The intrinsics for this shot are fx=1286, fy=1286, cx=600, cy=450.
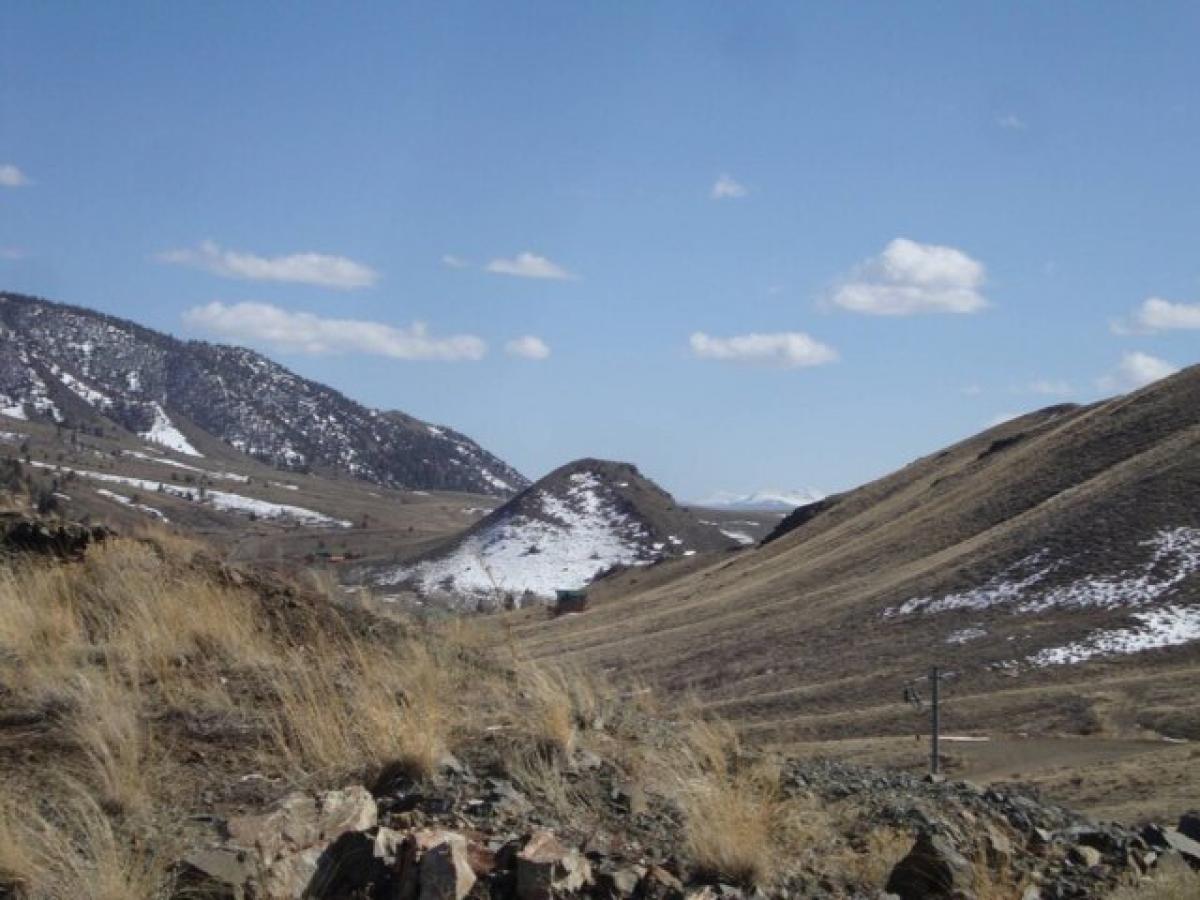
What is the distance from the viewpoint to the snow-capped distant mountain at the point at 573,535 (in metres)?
97.9

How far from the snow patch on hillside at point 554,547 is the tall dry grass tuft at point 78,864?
81010 millimetres

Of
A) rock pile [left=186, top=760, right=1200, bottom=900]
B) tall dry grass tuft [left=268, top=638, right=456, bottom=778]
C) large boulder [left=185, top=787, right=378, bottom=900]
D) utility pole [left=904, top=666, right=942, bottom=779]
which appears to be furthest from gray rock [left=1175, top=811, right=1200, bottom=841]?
utility pole [left=904, top=666, right=942, bottom=779]

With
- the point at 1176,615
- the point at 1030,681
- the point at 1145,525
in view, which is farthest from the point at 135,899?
the point at 1145,525

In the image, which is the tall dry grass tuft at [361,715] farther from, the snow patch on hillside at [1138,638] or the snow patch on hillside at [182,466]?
the snow patch on hillside at [182,466]

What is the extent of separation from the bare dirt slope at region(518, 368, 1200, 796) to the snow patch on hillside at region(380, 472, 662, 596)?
25211mm

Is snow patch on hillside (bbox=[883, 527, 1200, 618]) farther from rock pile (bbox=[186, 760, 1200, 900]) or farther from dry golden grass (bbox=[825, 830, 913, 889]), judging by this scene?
dry golden grass (bbox=[825, 830, 913, 889])

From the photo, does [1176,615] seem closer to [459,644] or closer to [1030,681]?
[1030,681]

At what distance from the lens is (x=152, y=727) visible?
657 cm

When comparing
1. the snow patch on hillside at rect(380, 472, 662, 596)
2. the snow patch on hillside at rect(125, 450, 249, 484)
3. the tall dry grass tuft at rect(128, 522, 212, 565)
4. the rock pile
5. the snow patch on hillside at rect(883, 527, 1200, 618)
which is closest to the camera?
the rock pile

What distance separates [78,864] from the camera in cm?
462

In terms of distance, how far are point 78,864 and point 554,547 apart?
105 meters

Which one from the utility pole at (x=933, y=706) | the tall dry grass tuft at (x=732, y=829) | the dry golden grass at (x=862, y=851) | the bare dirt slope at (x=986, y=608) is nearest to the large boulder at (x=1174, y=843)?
the dry golden grass at (x=862, y=851)

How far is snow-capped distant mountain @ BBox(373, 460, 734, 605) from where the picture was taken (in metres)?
97.9

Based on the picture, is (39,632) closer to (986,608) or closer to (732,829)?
(732,829)
